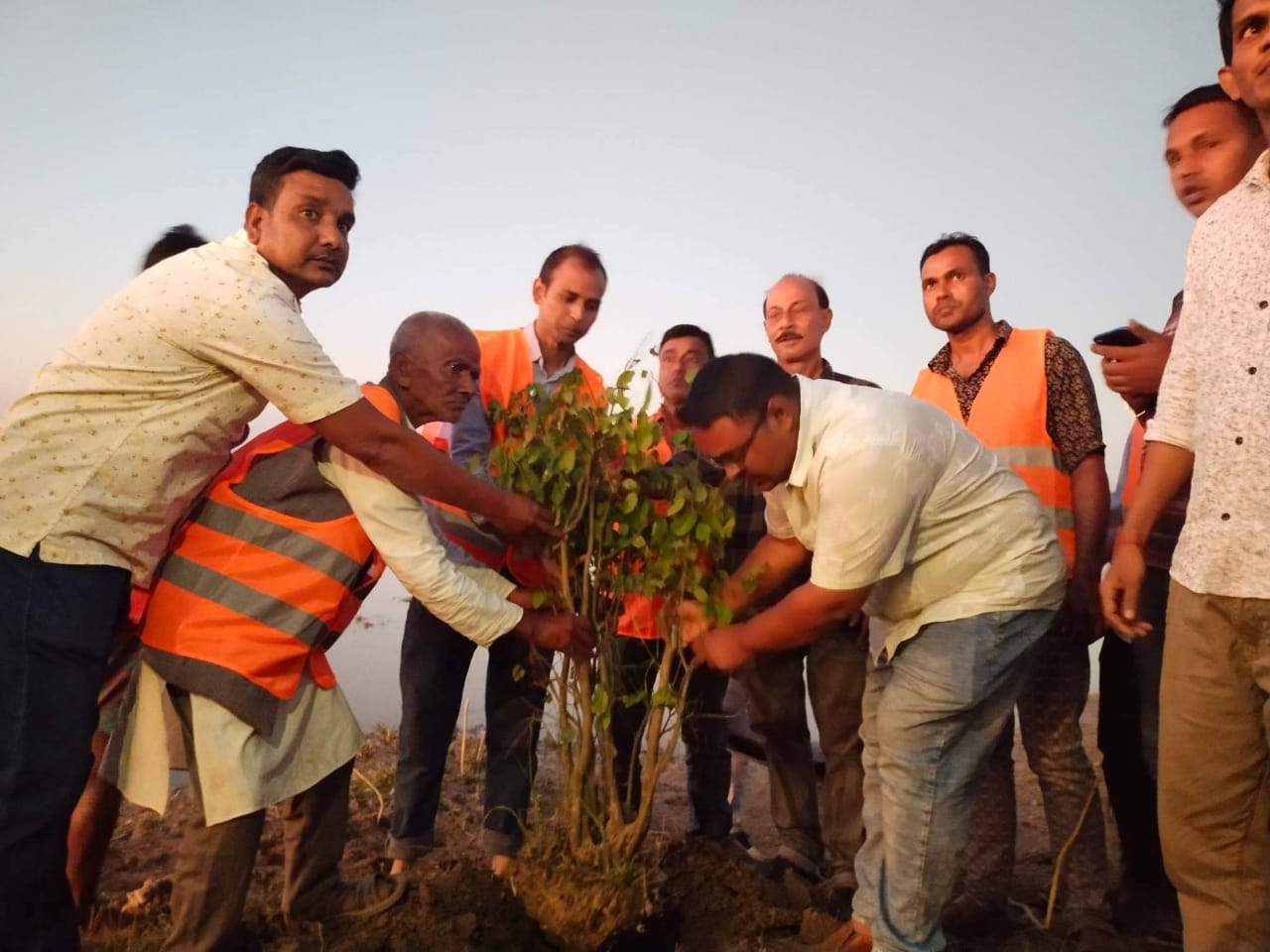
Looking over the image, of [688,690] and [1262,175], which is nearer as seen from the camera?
[1262,175]

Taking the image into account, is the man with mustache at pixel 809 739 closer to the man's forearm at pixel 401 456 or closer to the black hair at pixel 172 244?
the man's forearm at pixel 401 456

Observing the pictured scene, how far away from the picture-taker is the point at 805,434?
2.91 m

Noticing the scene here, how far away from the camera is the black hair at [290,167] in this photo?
9.70ft

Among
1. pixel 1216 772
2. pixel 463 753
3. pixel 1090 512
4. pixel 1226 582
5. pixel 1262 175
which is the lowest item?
pixel 463 753

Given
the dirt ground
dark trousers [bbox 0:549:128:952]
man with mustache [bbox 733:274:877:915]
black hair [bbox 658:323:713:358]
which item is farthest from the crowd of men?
black hair [bbox 658:323:713:358]

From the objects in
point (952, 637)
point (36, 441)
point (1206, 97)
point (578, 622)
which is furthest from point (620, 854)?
point (1206, 97)

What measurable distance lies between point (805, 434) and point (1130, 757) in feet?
7.73

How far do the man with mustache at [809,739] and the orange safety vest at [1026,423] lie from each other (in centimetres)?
98

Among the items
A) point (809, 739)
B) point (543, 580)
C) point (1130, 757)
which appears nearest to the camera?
point (543, 580)

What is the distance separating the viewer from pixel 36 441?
254 centimetres

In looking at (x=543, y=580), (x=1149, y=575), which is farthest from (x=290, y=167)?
(x=1149, y=575)

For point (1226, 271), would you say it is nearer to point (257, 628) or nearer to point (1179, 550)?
point (1179, 550)

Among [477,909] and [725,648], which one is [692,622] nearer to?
[725,648]

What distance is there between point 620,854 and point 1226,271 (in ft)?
8.66
